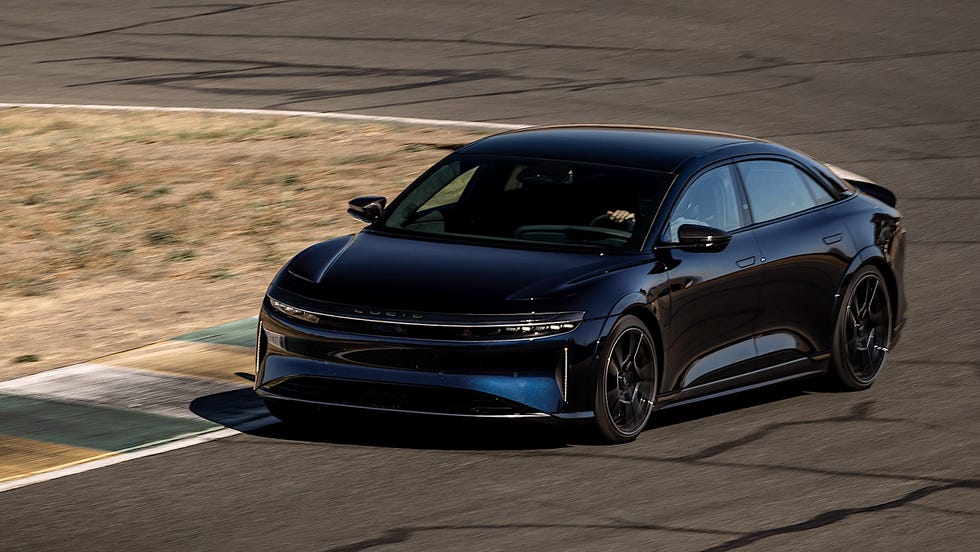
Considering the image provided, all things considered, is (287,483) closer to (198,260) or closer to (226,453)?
(226,453)

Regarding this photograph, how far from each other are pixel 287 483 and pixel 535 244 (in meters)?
1.93

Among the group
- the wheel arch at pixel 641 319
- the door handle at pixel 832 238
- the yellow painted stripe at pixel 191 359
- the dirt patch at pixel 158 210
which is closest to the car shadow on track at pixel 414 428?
the wheel arch at pixel 641 319

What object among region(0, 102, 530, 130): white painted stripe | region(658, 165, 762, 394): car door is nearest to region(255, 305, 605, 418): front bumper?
region(658, 165, 762, 394): car door

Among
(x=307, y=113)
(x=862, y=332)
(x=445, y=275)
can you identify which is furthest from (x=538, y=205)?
(x=307, y=113)

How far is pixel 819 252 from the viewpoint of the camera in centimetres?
1051

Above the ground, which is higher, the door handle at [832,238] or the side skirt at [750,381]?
the door handle at [832,238]

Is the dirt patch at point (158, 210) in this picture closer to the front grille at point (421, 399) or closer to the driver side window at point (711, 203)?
the front grille at point (421, 399)

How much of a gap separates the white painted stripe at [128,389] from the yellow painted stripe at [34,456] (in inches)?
31.4

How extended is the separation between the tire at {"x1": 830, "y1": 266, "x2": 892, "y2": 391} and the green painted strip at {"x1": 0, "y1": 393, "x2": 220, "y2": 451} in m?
3.58

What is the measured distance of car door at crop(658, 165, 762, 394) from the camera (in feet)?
31.1

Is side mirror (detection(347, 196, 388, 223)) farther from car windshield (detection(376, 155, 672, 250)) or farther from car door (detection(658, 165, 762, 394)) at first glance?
car door (detection(658, 165, 762, 394))

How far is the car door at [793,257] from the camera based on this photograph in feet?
33.3

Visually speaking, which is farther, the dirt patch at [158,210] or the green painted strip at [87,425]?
the dirt patch at [158,210]

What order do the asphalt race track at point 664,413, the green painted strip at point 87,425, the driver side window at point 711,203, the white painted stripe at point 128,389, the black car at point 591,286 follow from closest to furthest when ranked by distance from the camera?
the asphalt race track at point 664,413, the black car at point 591,286, the green painted strip at point 87,425, the driver side window at point 711,203, the white painted stripe at point 128,389
